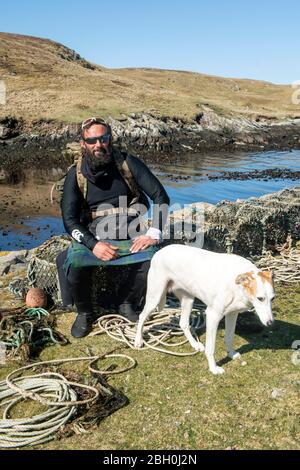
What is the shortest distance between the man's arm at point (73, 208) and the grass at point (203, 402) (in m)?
1.67

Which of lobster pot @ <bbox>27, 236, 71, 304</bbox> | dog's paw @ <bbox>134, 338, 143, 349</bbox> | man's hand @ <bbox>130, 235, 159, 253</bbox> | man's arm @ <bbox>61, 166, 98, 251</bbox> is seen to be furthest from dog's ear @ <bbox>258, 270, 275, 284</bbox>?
lobster pot @ <bbox>27, 236, 71, 304</bbox>

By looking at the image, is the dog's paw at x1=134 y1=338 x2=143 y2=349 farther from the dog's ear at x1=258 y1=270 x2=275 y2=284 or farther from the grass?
the dog's ear at x1=258 y1=270 x2=275 y2=284

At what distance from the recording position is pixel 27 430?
4.71 meters

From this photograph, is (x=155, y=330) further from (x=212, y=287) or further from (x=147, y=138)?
(x=147, y=138)

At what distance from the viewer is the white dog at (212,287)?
4.84m

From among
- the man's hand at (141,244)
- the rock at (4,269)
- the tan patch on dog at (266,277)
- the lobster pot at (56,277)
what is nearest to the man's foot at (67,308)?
the lobster pot at (56,277)

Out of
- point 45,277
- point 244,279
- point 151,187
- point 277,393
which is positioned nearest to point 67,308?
point 45,277

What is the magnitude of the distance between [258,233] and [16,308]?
19.3 ft

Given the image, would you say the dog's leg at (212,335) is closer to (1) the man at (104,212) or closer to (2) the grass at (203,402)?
(2) the grass at (203,402)

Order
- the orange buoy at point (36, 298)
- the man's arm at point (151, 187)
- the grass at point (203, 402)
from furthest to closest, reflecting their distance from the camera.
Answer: the orange buoy at point (36, 298), the man's arm at point (151, 187), the grass at point (203, 402)

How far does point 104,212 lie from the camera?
7.17 metres

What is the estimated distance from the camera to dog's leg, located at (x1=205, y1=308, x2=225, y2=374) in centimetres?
541

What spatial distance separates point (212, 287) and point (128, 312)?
7.84ft

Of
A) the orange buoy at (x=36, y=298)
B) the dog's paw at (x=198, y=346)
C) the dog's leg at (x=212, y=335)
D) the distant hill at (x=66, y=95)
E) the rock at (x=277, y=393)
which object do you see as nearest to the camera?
the rock at (x=277, y=393)
